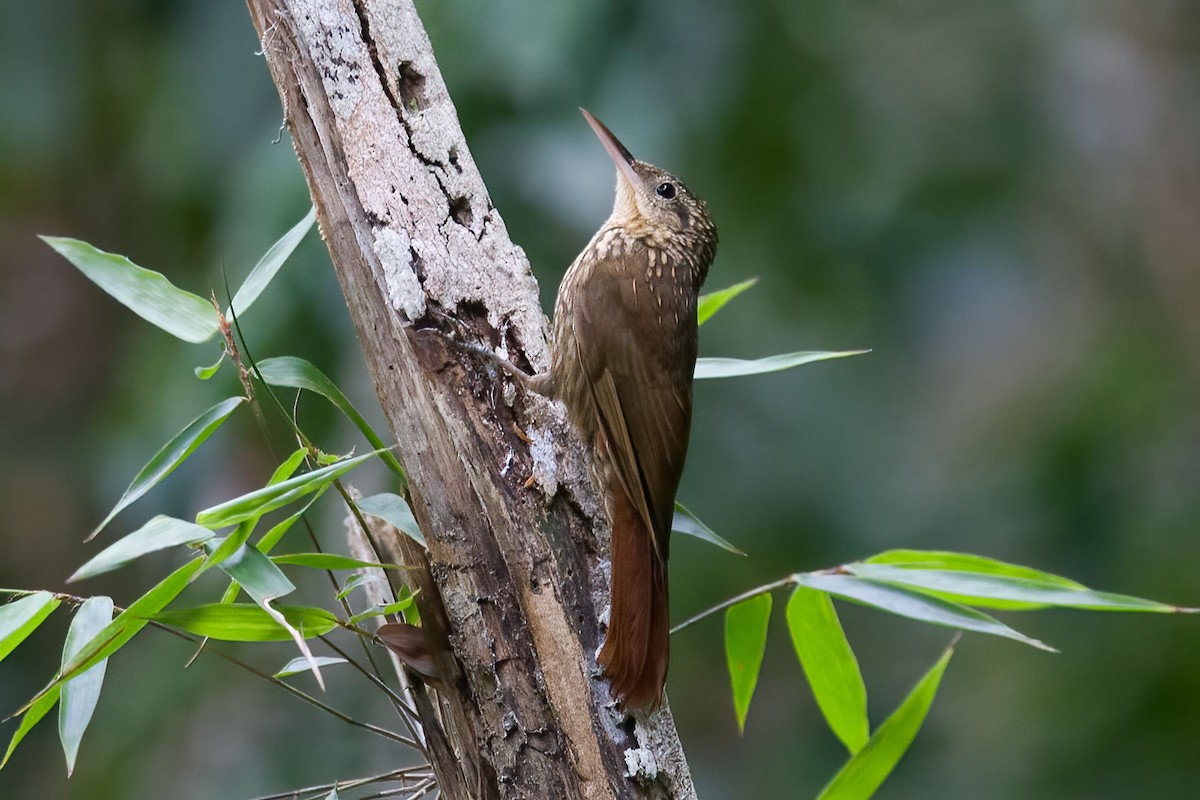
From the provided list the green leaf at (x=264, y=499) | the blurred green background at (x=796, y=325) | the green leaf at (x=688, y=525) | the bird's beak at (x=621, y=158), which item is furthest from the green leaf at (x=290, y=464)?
the blurred green background at (x=796, y=325)

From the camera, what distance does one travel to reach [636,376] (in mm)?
2375

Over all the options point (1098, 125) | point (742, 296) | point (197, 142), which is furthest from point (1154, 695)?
point (197, 142)

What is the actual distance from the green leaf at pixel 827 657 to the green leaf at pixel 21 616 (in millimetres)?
1148

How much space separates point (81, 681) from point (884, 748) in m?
1.27

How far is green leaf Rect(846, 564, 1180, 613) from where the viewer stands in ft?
6.49

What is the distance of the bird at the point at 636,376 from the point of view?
1864mm

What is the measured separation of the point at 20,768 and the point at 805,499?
3085 millimetres

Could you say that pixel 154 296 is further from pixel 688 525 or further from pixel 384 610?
pixel 688 525

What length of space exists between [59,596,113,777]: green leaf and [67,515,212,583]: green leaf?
132 millimetres

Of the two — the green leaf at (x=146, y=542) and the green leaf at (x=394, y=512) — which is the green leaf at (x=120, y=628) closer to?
the green leaf at (x=146, y=542)

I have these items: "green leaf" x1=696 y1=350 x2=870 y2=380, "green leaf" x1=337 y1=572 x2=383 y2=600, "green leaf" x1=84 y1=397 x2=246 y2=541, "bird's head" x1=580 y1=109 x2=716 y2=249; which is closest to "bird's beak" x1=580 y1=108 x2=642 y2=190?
"bird's head" x1=580 y1=109 x2=716 y2=249

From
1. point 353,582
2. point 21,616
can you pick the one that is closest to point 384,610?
point 353,582

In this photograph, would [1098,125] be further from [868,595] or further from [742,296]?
[868,595]

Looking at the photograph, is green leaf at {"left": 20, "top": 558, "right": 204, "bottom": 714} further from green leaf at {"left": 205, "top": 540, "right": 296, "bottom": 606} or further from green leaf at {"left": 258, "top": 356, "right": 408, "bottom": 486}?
green leaf at {"left": 258, "top": 356, "right": 408, "bottom": 486}
